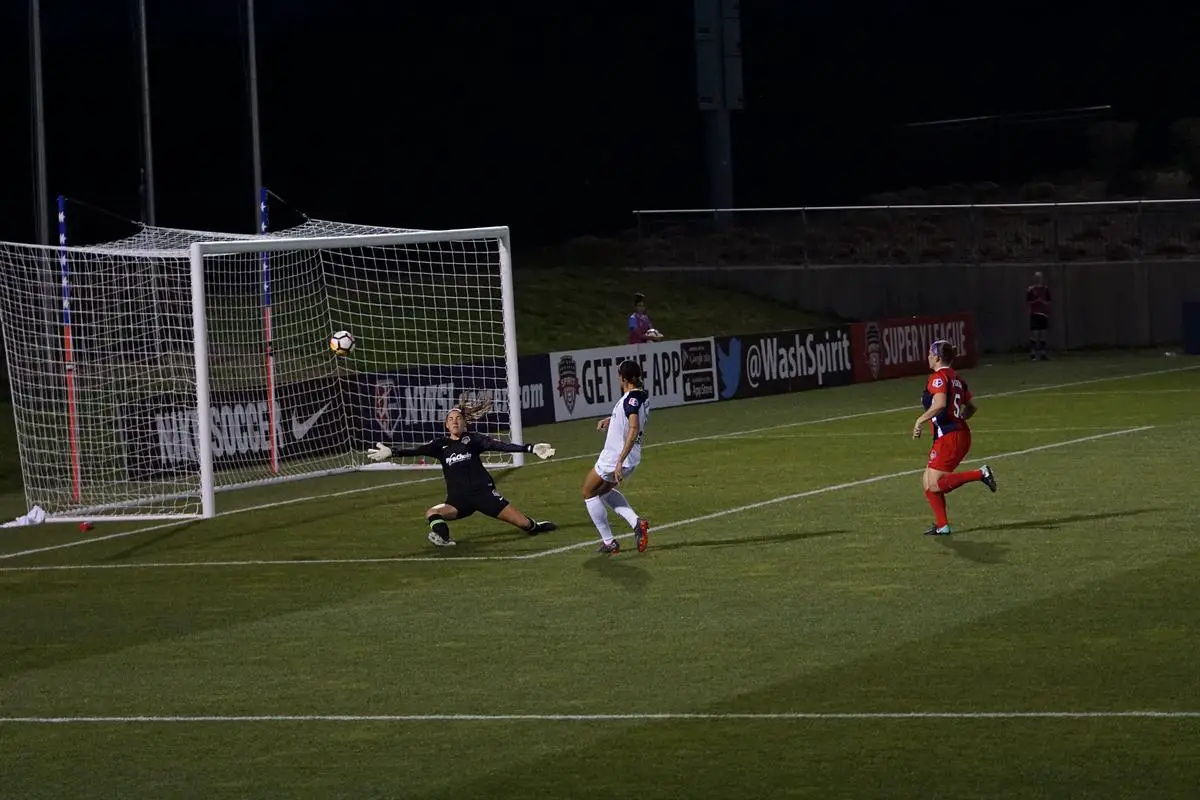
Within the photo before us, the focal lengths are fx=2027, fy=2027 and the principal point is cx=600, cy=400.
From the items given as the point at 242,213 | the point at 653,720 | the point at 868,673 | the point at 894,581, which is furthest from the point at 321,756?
the point at 242,213

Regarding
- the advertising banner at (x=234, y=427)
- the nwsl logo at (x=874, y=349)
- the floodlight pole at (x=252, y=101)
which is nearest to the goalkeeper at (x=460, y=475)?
the advertising banner at (x=234, y=427)

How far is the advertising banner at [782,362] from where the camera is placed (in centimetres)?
3609

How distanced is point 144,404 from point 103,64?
45.8 metres

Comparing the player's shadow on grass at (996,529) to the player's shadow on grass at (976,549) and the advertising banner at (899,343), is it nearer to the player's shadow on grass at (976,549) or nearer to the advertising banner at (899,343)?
the player's shadow on grass at (976,549)

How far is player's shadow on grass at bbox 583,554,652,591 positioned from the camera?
15797 millimetres

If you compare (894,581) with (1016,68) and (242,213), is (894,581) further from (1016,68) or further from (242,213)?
(1016,68)

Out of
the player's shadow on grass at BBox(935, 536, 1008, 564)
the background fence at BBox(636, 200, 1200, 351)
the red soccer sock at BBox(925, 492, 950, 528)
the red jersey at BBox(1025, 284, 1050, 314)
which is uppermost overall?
the background fence at BBox(636, 200, 1200, 351)

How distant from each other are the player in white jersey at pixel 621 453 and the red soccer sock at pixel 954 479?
2.63 m

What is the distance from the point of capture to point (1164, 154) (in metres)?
67.4

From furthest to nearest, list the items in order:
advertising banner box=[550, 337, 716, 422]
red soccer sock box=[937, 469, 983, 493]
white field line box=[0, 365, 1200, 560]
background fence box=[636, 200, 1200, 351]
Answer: background fence box=[636, 200, 1200, 351]
advertising banner box=[550, 337, 716, 422]
white field line box=[0, 365, 1200, 560]
red soccer sock box=[937, 469, 983, 493]

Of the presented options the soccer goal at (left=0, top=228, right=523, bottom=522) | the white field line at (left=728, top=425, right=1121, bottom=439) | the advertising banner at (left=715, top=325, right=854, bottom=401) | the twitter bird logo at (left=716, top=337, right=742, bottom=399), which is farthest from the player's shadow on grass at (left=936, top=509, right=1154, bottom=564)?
the twitter bird logo at (left=716, top=337, right=742, bottom=399)

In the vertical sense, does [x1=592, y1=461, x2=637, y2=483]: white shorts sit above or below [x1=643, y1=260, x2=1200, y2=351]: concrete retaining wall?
below

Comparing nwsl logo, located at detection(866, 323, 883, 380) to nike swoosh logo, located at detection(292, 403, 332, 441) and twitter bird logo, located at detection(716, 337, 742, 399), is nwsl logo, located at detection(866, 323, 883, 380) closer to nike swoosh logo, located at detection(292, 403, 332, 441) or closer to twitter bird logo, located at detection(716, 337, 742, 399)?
twitter bird logo, located at detection(716, 337, 742, 399)

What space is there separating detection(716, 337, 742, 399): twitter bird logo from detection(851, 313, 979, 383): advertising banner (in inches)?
144
